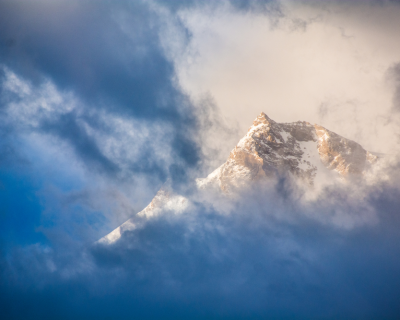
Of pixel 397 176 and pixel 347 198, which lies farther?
pixel 347 198

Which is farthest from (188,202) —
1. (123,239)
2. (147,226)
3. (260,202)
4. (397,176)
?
(397,176)

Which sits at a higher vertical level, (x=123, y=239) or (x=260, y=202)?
(x=260, y=202)

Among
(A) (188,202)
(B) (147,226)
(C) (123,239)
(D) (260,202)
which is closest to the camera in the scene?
(C) (123,239)

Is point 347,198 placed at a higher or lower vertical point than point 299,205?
Result: lower

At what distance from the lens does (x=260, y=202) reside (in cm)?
19450

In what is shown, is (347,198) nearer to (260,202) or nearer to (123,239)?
(260,202)

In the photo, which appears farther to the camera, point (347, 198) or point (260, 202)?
point (260, 202)

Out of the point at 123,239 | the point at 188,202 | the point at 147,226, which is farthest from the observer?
the point at 188,202

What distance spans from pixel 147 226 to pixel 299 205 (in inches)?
4220

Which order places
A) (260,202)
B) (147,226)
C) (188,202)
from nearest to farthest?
(147,226) → (188,202) → (260,202)

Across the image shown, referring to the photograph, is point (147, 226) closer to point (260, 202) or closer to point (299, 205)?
point (260, 202)

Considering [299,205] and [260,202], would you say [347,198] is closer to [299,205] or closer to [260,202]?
[299,205]

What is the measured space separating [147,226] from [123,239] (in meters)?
15.6

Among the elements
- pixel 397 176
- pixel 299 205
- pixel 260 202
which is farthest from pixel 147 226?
pixel 397 176
